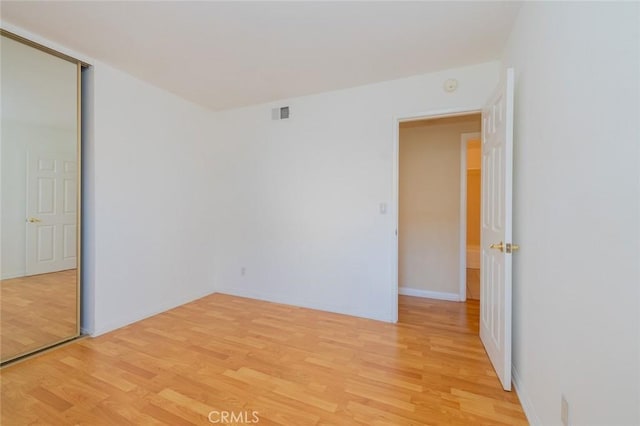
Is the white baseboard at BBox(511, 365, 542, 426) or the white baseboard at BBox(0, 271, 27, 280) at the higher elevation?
the white baseboard at BBox(0, 271, 27, 280)

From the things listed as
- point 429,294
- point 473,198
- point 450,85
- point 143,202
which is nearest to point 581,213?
point 450,85

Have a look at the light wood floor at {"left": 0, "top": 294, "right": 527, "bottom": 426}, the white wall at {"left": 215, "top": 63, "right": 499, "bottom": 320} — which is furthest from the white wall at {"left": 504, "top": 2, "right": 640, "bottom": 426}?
the white wall at {"left": 215, "top": 63, "right": 499, "bottom": 320}

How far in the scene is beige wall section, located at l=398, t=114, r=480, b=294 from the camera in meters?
3.72

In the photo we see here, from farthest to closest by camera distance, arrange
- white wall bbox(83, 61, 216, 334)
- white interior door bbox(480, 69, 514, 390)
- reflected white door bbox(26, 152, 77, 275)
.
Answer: white wall bbox(83, 61, 216, 334)
reflected white door bbox(26, 152, 77, 275)
white interior door bbox(480, 69, 514, 390)

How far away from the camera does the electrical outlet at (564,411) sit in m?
1.18

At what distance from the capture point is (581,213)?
3.60ft

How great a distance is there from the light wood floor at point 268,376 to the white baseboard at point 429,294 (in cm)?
74

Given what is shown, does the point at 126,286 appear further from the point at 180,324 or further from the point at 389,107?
the point at 389,107

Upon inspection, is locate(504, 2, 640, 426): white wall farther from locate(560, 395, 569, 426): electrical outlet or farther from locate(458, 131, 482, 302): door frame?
locate(458, 131, 482, 302): door frame

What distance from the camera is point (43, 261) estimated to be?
2402 mm

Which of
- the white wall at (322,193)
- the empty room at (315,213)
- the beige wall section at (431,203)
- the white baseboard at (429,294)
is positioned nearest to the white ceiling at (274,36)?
the empty room at (315,213)

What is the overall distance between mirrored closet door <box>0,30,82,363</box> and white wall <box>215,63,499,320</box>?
169 cm

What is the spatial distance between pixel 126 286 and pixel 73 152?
139 cm

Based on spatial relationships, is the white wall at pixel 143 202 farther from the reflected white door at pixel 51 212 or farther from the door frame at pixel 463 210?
the door frame at pixel 463 210
